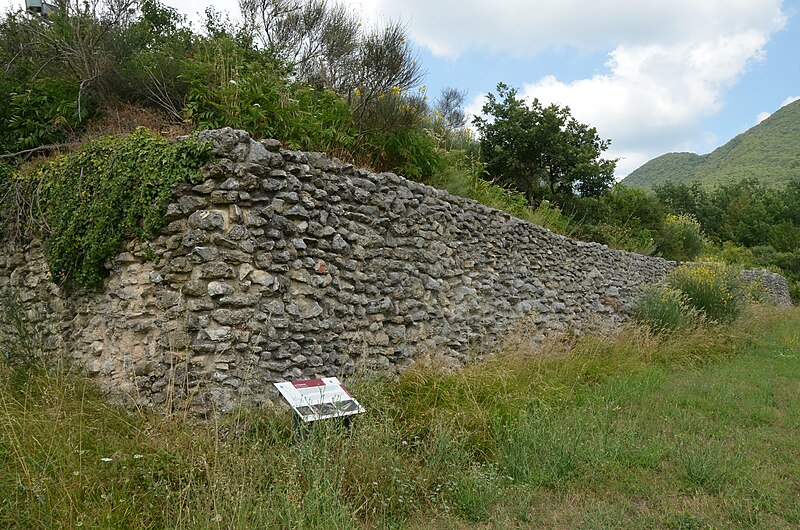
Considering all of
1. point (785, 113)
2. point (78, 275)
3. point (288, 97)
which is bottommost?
point (78, 275)

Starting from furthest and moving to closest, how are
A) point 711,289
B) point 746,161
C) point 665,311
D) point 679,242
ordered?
point 746,161
point 679,242
point 711,289
point 665,311

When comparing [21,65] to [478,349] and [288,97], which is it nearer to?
[288,97]

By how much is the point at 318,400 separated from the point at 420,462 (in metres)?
1.01

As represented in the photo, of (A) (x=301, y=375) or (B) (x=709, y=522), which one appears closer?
(B) (x=709, y=522)

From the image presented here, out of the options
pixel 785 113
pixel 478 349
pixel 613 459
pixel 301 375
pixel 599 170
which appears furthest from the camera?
pixel 785 113

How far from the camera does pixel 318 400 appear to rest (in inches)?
169

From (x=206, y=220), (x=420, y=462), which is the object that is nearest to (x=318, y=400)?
(x=420, y=462)

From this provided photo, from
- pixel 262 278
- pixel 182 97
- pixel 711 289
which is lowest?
pixel 711 289

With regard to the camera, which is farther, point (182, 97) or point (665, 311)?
point (665, 311)

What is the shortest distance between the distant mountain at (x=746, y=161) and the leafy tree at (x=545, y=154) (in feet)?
155

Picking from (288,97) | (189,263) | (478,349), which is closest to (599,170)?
(478,349)

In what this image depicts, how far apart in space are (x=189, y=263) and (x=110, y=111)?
10.7 ft

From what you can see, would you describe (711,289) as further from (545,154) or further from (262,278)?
(262,278)

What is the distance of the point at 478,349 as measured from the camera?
761cm
